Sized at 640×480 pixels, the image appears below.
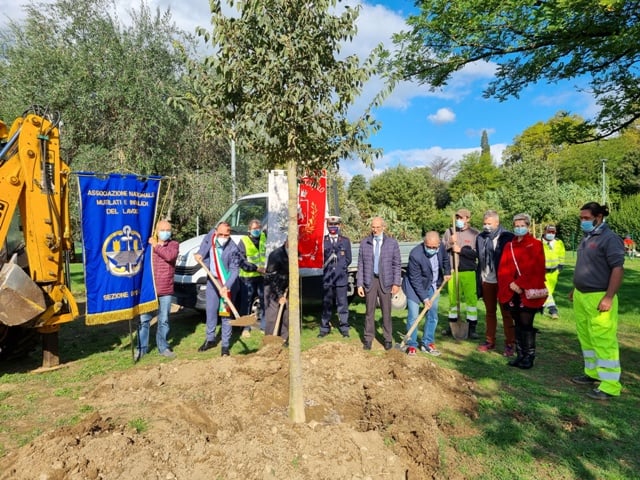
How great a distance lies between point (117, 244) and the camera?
552 cm

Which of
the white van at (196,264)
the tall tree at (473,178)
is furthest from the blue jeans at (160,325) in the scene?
the tall tree at (473,178)

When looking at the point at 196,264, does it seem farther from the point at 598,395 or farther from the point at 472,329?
the point at 598,395

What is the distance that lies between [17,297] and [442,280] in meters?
6.00

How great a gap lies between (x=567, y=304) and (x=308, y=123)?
9.11 m

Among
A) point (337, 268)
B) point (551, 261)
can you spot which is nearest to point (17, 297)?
point (337, 268)

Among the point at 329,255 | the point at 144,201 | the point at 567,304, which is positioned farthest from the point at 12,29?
the point at 567,304

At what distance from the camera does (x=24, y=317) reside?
4711 mm

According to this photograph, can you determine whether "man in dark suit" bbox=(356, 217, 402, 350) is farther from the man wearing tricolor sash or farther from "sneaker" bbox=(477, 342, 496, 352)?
the man wearing tricolor sash

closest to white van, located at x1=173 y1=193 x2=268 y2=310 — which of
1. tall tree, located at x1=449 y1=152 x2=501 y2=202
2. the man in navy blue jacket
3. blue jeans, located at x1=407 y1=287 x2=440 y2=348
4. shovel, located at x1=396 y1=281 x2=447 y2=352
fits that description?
the man in navy blue jacket

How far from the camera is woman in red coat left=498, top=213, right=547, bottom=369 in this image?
5.29 m

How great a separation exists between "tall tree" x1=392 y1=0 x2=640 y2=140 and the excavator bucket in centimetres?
559

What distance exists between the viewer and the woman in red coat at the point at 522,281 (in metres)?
5.29

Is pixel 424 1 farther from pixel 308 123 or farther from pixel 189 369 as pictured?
pixel 189 369

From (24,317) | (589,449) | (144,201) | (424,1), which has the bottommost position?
(589,449)
